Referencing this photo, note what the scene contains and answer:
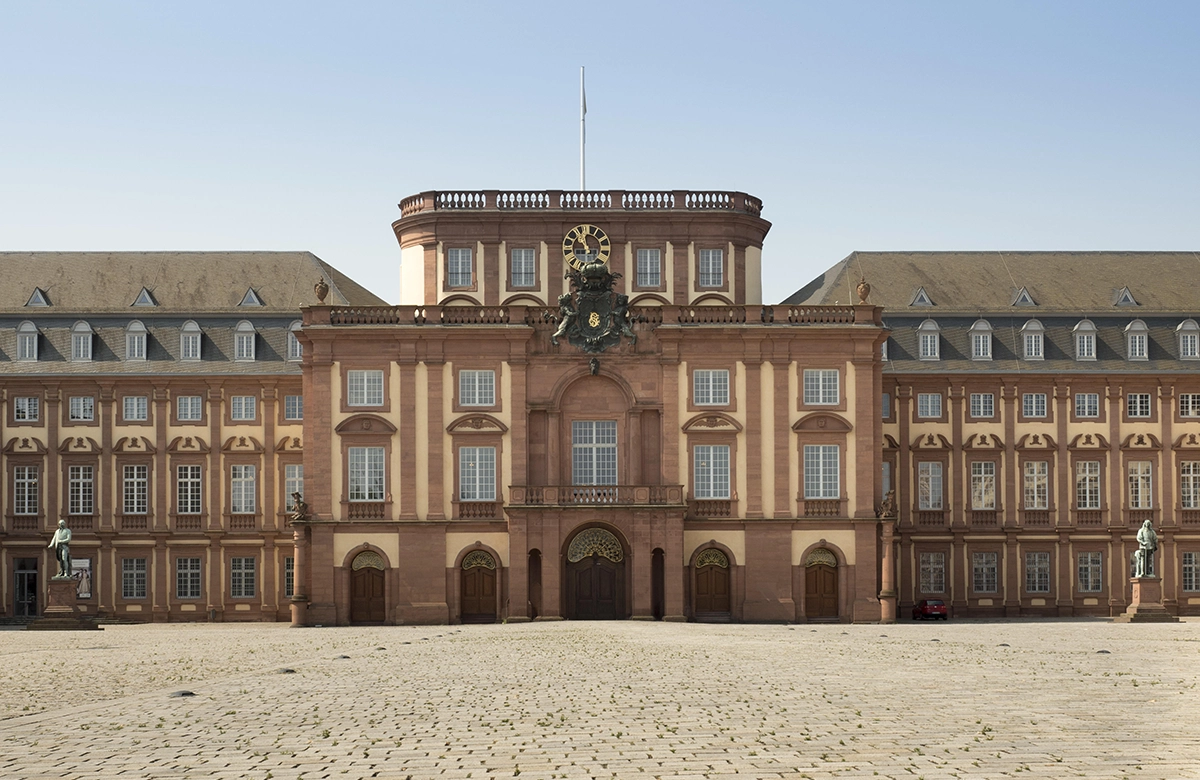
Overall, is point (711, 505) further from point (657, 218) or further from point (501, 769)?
point (501, 769)

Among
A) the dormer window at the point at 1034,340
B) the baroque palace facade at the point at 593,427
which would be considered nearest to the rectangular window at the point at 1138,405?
the baroque palace facade at the point at 593,427

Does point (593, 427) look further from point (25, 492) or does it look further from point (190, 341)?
point (25, 492)

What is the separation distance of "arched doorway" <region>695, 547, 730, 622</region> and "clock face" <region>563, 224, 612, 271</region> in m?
14.6

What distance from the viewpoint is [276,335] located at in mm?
77125

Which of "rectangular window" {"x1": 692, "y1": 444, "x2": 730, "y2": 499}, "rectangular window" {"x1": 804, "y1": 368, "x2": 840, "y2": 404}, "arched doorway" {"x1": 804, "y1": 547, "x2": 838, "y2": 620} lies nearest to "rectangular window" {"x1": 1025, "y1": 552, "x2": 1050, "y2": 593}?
"arched doorway" {"x1": 804, "y1": 547, "x2": 838, "y2": 620}

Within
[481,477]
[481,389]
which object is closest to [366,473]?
[481,477]

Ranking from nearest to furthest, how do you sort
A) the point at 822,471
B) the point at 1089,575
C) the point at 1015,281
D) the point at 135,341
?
the point at 822,471
the point at 1089,575
the point at 135,341
the point at 1015,281

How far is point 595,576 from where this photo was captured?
66.1 meters

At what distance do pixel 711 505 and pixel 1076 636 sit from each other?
1799 cm

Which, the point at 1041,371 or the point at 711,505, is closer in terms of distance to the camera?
the point at 711,505

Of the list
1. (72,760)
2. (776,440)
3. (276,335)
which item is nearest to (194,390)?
(276,335)

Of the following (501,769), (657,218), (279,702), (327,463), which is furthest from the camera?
(657,218)

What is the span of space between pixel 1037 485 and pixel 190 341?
134ft

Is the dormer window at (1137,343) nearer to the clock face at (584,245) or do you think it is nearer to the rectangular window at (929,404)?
the rectangular window at (929,404)
